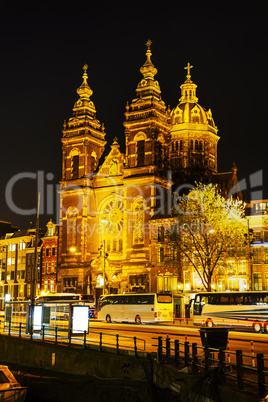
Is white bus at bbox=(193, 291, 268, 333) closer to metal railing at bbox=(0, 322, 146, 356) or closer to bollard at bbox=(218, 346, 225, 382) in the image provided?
metal railing at bbox=(0, 322, 146, 356)

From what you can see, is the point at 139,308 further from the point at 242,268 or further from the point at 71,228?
the point at 71,228

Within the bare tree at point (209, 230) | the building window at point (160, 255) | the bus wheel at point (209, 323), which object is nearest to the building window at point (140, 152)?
the building window at point (160, 255)

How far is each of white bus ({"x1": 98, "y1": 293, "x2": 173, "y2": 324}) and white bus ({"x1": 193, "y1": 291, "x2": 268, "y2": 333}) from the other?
4.86m

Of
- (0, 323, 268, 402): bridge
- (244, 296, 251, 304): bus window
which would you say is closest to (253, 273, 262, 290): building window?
(244, 296, 251, 304): bus window

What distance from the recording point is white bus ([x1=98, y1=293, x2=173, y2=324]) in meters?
54.4

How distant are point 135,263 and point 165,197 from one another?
10.1 meters

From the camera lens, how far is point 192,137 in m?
95.6

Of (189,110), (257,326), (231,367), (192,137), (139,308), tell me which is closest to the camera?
(231,367)

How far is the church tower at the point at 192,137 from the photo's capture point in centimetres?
9275

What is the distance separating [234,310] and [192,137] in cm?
5252

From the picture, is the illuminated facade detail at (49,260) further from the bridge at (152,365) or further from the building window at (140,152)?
the bridge at (152,365)

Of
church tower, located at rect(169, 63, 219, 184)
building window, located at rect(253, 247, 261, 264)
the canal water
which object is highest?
church tower, located at rect(169, 63, 219, 184)

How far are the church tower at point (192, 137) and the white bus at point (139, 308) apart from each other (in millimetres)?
36374

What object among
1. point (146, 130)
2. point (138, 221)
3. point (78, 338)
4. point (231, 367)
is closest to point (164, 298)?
point (78, 338)
